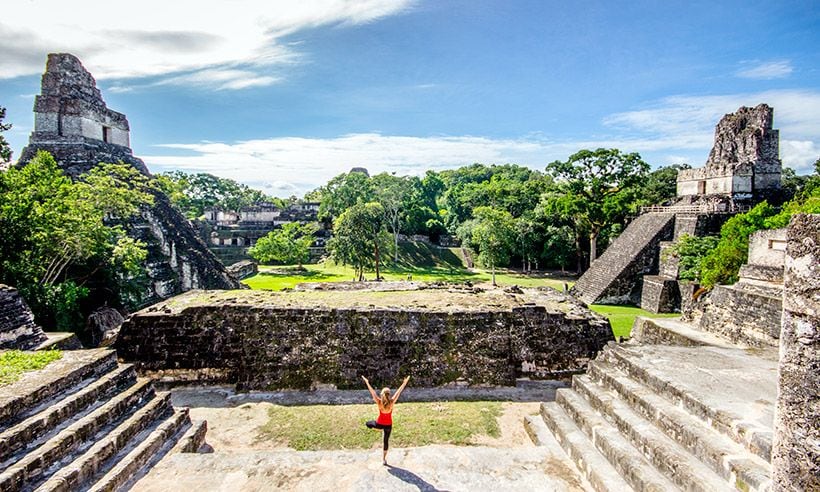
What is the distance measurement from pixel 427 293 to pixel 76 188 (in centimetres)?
971

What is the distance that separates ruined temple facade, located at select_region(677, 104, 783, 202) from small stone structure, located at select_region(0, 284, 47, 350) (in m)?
24.8

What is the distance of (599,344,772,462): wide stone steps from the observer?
12.2ft

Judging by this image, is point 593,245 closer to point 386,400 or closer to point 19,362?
point 386,400

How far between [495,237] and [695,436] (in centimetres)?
2186

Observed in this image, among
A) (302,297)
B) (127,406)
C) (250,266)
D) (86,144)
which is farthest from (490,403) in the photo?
(250,266)

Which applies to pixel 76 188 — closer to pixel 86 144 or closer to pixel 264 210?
pixel 86 144

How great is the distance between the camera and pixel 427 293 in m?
10.2

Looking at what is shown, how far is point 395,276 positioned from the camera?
23.8 metres

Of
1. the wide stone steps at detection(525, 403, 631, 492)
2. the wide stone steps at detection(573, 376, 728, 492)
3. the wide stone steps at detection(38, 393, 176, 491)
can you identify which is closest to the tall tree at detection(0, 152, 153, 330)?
the wide stone steps at detection(38, 393, 176, 491)

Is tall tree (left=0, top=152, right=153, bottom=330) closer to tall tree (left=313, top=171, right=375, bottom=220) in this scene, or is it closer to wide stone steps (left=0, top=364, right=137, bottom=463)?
wide stone steps (left=0, top=364, right=137, bottom=463)

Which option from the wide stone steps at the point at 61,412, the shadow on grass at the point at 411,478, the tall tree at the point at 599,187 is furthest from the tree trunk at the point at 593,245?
the wide stone steps at the point at 61,412

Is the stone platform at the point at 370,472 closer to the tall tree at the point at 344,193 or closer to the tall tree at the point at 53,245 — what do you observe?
the tall tree at the point at 53,245

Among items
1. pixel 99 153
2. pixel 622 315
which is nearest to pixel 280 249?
pixel 99 153

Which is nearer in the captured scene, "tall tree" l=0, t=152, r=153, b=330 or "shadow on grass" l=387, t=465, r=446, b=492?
"shadow on grass" l=387, t=465, r=446, b=492
